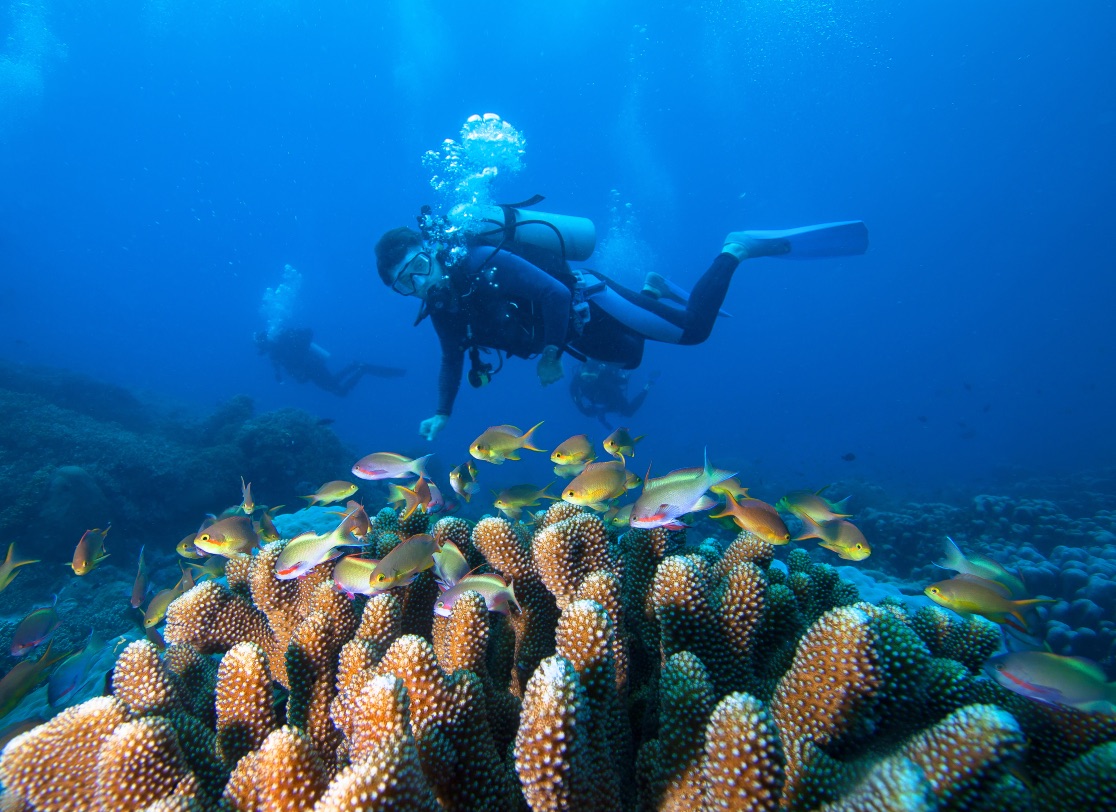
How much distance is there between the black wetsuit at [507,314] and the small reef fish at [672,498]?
429 cm

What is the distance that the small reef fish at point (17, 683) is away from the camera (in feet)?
9.39

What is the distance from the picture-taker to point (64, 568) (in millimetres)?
8273

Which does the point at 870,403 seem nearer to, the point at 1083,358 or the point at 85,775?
the point at 1083,358

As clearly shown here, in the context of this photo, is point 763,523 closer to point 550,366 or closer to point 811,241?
point 550,366

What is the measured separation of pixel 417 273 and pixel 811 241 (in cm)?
999

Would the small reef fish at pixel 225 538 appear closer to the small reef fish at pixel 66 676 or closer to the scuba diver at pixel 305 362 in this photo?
the small reef fish at pixel 66 676

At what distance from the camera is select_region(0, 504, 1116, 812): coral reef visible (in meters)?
1.21

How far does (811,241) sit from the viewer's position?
11.5m

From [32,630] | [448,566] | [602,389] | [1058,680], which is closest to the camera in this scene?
[1058,680]

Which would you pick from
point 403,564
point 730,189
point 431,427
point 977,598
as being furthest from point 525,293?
point 730,189

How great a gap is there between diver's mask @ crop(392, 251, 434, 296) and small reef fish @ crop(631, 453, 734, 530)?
5.24 meters

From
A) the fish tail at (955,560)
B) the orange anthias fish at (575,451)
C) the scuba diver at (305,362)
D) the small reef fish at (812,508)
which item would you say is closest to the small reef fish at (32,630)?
the orange anthias fish at (575,451)

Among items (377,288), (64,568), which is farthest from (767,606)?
(377,288)

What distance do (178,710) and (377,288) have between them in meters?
148
